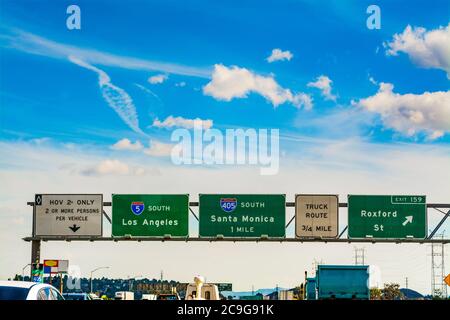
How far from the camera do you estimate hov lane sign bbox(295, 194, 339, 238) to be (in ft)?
174

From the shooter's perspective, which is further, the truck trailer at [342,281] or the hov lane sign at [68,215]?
the hov lane sign at [68,215]

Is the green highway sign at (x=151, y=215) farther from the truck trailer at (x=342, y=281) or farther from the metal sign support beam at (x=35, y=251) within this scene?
the truck trailer at (x=342, y=281)

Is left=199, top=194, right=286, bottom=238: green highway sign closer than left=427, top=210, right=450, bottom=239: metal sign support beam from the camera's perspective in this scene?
Yes

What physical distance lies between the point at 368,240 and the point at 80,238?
671 inches

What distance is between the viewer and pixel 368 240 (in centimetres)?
5312

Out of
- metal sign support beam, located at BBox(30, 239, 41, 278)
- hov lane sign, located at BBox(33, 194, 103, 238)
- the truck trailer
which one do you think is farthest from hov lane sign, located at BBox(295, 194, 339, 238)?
metal sign support beam, located at BBox(30, 239, 41, 278)

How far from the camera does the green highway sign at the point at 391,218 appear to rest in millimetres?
52906

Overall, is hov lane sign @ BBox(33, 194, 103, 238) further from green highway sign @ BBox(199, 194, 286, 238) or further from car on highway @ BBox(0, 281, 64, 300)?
car on highway @ BBox(0, 281, 64, 300)

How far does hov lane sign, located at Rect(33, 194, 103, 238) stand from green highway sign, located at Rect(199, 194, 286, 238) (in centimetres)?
632

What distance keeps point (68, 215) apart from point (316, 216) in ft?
48.6

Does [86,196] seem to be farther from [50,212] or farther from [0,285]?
[0,285]

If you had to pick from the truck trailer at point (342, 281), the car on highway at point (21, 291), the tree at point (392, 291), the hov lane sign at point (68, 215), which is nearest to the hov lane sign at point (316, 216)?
the truck trailer at point (342, 281)

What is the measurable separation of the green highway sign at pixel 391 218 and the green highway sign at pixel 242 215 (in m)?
4.37
